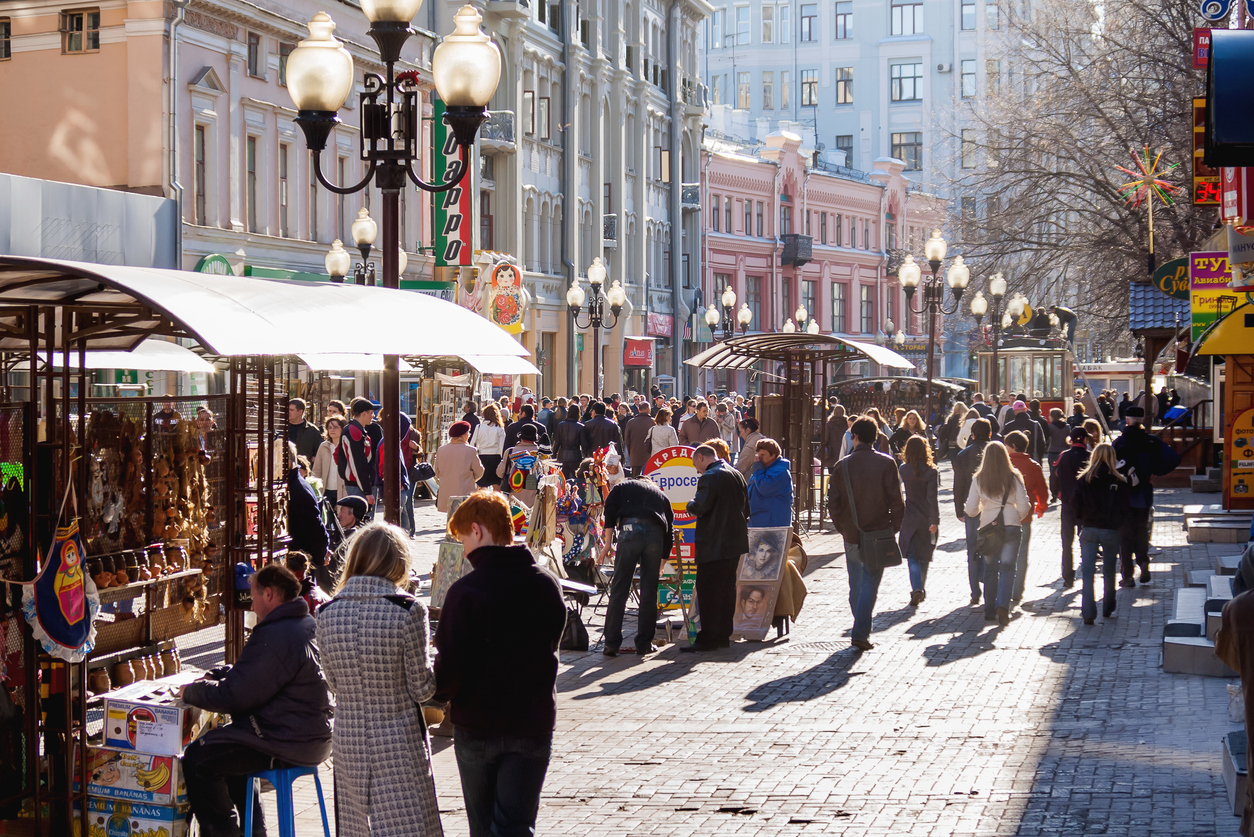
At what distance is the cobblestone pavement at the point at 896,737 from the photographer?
8.30 meters

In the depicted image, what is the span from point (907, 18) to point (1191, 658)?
285ft

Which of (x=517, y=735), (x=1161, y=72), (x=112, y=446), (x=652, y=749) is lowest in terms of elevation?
(x=652, y=749)

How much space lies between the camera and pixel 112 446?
8883mm

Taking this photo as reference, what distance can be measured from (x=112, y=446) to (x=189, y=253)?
2172 centimetres

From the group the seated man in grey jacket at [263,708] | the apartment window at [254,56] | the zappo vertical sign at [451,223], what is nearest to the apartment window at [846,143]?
the zappo vertical sign at [451,223]

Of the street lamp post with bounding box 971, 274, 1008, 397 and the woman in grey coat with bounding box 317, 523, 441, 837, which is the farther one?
the street lamp post with bounding box 971, 274, 1008, 397

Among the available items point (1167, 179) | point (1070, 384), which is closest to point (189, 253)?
point (1167, 179)

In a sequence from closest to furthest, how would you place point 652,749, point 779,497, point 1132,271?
1. point 652,749
2. point 779,497
3. point 1132,271

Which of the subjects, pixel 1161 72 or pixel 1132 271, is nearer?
pixel 1161 72

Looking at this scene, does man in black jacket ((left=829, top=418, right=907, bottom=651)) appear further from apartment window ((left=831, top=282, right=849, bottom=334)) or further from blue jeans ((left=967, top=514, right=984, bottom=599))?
apartment window ((left=831, top=282, right=849, bottom=334))

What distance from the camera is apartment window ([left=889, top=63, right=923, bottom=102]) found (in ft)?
308

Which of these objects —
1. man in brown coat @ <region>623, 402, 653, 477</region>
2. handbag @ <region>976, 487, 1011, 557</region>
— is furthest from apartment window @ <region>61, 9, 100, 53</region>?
handbag @ <region>976, 487, 1011, 557</region>

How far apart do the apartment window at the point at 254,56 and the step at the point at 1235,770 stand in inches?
1070

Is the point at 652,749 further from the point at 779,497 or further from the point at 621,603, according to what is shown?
the point at 779,497
